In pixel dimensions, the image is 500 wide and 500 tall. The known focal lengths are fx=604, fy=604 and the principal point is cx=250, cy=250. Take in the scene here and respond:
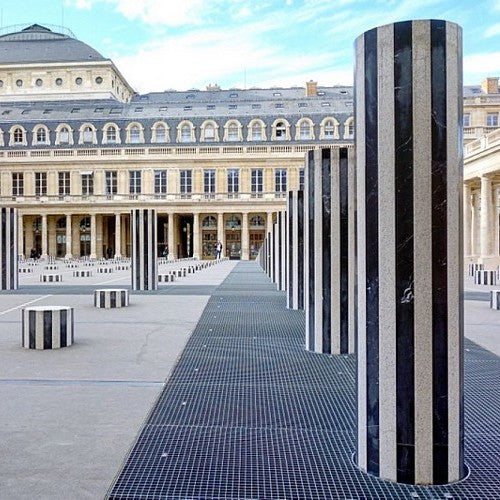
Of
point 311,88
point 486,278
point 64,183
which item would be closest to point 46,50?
point 64,183

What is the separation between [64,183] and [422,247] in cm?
6540

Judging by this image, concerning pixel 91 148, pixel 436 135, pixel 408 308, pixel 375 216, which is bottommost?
pixel 408 308

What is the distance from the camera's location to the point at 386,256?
354 cm

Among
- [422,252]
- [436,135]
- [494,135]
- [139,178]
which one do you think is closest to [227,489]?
[422,252]

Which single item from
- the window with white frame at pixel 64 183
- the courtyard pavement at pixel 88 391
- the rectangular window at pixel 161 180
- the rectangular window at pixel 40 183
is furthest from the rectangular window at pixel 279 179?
the courtyard pavement at pixel 88 391

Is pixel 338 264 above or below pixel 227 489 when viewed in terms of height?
above

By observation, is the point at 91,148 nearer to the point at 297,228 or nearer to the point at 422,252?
the point at 297,228

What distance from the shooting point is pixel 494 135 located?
32500 mm

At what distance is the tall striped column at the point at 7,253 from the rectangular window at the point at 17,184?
49.5 meters

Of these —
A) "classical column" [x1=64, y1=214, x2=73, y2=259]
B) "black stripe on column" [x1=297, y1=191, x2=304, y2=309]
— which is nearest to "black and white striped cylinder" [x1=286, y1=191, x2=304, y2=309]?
"black stripe on column" [x1=297, y1=191, x2=304, y2=309]

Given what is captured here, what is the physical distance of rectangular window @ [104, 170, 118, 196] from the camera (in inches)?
2554

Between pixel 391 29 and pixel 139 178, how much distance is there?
6304cm

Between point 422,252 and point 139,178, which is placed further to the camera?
point 139,178

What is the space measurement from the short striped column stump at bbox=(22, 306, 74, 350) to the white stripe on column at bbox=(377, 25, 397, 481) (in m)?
5.48
